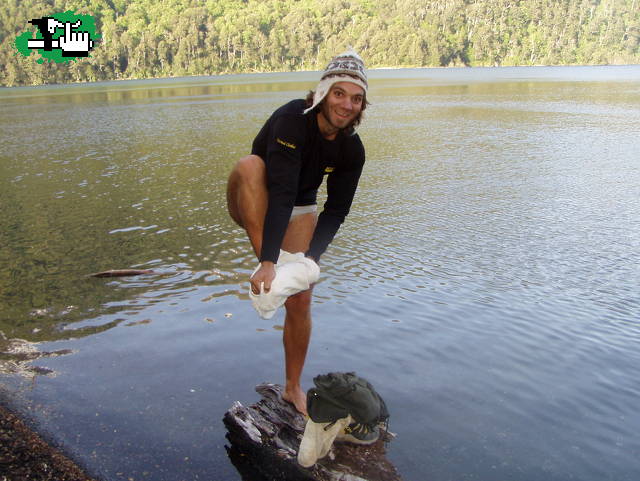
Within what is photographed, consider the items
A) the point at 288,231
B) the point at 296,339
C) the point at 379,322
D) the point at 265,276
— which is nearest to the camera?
the point at 265,276

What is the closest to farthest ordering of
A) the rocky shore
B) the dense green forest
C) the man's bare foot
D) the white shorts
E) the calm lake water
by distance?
1. the rocky shore
2. the white shorts
3. the man's bare foot
4. the calm lake water
5. the dense green forest

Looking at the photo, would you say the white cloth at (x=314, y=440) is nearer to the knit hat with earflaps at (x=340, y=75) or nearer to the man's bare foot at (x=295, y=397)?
the man's bare foot at (x=295, y=397)

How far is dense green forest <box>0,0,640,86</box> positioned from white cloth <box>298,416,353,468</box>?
150 meters

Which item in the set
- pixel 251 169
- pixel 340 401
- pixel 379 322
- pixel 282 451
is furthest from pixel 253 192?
pixel 379 322

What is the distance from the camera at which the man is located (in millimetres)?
3326

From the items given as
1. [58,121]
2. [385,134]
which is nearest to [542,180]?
A: [385,134]

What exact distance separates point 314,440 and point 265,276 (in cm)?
103

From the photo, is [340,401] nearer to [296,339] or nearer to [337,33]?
[296,339]

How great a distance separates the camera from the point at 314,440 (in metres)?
3.35

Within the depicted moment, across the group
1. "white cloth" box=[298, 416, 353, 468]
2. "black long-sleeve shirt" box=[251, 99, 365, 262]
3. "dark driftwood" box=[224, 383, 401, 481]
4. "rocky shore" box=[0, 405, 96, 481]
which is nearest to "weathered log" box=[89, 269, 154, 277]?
"rocky shore" box=[0, 405, 96, 481]

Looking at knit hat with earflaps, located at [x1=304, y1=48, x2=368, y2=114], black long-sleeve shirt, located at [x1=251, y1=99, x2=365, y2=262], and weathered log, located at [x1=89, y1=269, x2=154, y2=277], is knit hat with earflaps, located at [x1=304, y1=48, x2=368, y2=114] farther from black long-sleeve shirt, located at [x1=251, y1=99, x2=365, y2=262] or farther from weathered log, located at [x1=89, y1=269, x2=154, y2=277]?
weathered log, located at [x1=89, y1=269, x2=154, y2=277]

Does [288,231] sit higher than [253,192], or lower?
lower

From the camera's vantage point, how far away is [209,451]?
3801 millimetres

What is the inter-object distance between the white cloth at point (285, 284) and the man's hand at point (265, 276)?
0.07 ft
